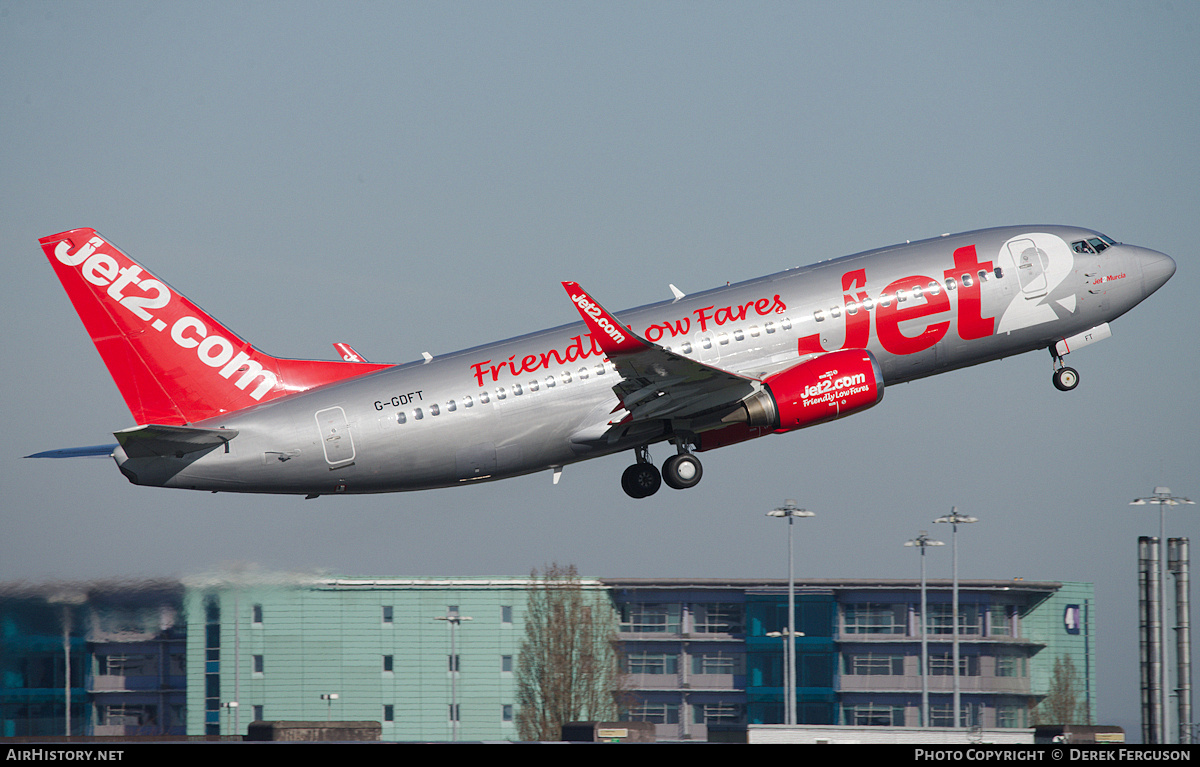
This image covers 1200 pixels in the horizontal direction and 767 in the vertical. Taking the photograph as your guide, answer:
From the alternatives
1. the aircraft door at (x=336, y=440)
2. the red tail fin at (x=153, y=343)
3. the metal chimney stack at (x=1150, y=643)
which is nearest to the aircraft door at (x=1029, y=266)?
the metal chimney stack at (x=1150, y=643)

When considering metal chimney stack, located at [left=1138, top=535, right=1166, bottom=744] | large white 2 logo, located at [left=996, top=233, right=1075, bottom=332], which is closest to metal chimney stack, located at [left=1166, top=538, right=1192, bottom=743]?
metal chimney stack, located at [left=1138, top=535, right=1166, bottom=744]

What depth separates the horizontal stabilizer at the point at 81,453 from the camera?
34.1 m

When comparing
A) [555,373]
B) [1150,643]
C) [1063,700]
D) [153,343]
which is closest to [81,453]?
[153,343]

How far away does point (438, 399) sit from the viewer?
3338 centimetres

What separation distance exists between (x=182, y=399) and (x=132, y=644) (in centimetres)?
1255

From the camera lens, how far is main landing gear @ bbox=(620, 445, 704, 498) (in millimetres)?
36312

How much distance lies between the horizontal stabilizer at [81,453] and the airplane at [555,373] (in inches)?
4.3

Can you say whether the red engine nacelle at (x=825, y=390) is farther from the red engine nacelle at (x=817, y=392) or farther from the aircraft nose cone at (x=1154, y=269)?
the aircraft nose cone at (x=1154, y=269)

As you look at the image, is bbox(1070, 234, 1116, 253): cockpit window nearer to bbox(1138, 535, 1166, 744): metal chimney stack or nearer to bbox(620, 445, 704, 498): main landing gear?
bbox(620, 445, 704, 498): main landing gear

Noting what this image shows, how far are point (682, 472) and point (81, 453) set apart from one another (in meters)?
16.6

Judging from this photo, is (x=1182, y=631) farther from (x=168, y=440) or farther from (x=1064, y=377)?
(x=168, y=440)

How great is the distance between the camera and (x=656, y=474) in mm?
37594
